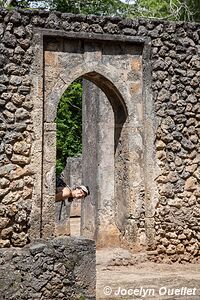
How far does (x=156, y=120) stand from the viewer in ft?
26.8

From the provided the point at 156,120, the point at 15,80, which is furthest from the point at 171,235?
the point at 15,80

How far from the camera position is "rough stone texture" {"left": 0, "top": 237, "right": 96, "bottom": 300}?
4.71 meters

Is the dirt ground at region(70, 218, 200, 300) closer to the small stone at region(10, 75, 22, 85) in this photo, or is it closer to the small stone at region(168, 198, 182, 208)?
the small stone at region(168, 198, 182, 208)

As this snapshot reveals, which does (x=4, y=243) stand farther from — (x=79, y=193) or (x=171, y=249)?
(x=171, y=249)

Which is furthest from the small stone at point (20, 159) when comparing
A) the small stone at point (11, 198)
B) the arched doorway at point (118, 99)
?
the small stone at point (11, 198)

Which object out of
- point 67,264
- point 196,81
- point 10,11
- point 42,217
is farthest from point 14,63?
point 67,264

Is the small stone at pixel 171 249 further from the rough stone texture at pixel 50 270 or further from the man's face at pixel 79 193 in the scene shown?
the rough stone texture at pixel 50 270

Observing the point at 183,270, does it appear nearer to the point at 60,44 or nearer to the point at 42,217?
the point at 42,217

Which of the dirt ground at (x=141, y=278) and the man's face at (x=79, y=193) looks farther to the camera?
the man's face at (x=79, y=193)

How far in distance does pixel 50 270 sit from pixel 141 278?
2.25 m

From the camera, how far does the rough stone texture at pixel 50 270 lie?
4.71 meters

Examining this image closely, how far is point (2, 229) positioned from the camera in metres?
7.29

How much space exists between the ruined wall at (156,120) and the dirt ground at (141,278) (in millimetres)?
431

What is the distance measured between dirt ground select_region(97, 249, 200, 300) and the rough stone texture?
0.68 meters
